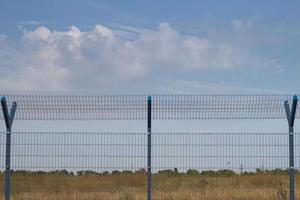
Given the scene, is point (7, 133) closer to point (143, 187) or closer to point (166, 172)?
point (166, 172)

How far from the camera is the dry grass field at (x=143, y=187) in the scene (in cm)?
1468

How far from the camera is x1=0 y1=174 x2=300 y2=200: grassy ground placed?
1477cm

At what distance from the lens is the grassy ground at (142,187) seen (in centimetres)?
1477

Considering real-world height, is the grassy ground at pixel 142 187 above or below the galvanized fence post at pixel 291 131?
below

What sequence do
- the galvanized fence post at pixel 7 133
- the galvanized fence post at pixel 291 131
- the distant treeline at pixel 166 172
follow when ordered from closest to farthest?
the galvanized fence post at pixel 291 131
the galvanized fence post at pixel 7 133
the distant treeline at pixel 166 172

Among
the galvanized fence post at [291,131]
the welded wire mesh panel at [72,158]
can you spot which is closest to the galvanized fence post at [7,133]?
the welded wire mesh panel at [72,158]

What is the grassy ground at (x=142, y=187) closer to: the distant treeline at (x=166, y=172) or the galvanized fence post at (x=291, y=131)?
the distant treeline at (x=166, y=172)

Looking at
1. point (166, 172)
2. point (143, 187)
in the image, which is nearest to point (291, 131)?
point (166, 172)

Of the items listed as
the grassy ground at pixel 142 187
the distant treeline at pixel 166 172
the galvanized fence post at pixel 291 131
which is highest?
the galvanized fence post at pixel 291 131

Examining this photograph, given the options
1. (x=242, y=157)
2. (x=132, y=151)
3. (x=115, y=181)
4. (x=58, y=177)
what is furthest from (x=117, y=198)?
(x=242, y=157)

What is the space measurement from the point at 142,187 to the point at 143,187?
84 millimetres

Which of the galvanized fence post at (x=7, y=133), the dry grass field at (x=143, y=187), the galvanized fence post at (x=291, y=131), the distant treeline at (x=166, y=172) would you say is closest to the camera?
the galvanized fence post at (x=291, y=131)

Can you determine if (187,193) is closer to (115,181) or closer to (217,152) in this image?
(115,181)

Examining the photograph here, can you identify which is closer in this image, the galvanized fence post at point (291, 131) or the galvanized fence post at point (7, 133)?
the galvanized fence post at point (291, 131)
